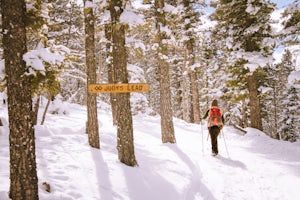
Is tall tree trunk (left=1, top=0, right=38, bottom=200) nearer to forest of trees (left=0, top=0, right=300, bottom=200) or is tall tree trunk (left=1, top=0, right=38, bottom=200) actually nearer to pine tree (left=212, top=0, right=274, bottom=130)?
forest of trees (left=0, top=0, right=300, bottom=200)

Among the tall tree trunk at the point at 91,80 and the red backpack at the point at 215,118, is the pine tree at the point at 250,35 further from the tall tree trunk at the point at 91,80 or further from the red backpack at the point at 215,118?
the tall tree trunk at the point at 91,80

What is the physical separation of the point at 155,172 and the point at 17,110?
4283 mm

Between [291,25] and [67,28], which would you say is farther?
[67,28]

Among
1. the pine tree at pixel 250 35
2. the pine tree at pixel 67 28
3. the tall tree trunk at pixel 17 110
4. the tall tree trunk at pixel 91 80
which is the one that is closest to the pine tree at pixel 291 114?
the pine tree at pixel 250 35

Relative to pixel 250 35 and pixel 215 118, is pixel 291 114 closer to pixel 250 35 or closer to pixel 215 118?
pixel 250 35

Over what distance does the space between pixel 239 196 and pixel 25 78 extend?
5528 mm

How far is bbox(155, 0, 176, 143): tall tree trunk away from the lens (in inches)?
483

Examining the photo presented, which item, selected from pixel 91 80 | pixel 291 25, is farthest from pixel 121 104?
pixel 291 25

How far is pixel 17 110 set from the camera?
14.7 ft

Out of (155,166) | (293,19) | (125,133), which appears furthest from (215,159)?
(293,19)

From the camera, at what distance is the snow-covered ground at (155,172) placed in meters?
5.71

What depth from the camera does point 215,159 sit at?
408 inches

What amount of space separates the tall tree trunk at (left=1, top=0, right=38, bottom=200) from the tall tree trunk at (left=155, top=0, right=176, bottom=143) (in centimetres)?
808

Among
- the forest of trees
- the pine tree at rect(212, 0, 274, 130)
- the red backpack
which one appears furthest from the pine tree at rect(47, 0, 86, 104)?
the pine tree at rect(212, 0, 274, 130)
